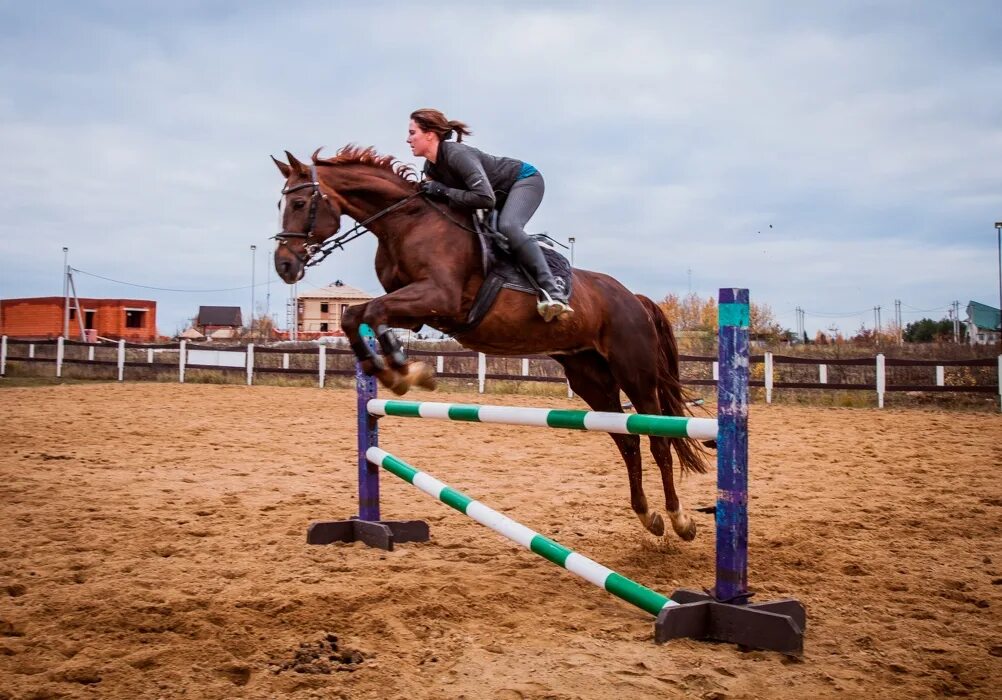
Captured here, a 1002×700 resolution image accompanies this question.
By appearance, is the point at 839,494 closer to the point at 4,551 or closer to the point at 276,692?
the point at 276,692

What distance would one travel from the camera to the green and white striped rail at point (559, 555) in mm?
3105

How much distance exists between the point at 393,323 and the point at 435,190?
1.00 meters

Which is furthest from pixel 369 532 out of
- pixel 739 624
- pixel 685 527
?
pixel 739 624

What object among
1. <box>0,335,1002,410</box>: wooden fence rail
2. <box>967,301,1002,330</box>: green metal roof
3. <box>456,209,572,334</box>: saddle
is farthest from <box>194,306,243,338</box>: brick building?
<box>456,209,572,334</box>: saddle

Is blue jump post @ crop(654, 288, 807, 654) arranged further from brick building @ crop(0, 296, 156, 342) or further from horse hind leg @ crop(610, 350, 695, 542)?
brick building @ crop(0, 296, 156, 342)

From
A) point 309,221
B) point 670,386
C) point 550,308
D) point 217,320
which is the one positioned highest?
point 217,320

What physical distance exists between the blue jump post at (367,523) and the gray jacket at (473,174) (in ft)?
3.79

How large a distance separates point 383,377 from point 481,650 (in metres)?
1.74

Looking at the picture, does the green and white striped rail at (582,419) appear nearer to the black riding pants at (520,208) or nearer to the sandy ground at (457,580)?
the sandy ground at (457,580)

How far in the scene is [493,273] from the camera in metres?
4.55

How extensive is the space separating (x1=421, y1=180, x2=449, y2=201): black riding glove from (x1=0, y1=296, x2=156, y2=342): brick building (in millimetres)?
40777

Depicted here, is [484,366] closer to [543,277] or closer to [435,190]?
[435,190]

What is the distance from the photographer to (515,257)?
15.1 ft

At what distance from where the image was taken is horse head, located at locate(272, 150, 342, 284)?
447 cm
